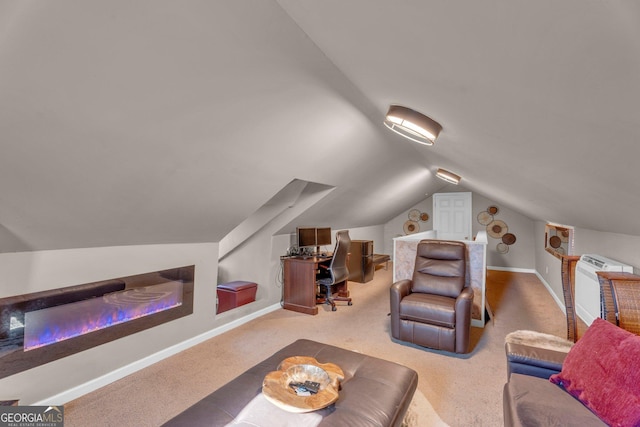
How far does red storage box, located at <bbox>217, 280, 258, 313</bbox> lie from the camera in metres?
3.84

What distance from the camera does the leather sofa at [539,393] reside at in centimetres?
127

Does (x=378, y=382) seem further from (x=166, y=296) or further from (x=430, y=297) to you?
(x=166, y=296)

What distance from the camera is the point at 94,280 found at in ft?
7.63

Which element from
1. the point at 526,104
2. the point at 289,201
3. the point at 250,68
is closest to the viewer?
the point at 526,104

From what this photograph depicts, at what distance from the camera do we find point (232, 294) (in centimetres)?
383

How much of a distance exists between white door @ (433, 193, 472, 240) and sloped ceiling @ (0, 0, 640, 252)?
208 inches

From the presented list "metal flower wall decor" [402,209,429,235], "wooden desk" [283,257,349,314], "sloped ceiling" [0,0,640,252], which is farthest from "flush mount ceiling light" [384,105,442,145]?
"metal flower wall decor" [402,209,429,235]

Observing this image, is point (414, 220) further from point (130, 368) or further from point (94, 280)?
point (94, 280)

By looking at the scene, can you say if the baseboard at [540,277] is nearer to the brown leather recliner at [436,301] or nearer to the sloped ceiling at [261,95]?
the brown leather recliner at [436,301]

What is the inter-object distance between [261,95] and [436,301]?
8.38 ft

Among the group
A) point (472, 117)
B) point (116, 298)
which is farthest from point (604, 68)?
point (116, 298)

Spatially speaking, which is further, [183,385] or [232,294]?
[232,294]

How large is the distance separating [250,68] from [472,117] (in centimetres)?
127

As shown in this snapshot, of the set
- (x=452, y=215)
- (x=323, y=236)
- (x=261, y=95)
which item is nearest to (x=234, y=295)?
(x=323, y=236)
